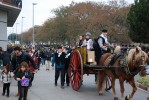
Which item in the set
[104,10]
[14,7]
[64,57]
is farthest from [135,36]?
[104,10]

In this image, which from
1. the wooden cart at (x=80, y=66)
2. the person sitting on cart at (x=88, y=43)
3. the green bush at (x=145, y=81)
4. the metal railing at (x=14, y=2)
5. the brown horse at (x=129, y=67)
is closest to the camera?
the brown horse at (x=129, y=67)

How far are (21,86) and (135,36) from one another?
2197 cm

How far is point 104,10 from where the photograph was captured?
180 ft

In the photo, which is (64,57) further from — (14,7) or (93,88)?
(14,7)

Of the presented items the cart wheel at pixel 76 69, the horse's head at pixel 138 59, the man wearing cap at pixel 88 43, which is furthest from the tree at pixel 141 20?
the horse's head at pixel 138 59

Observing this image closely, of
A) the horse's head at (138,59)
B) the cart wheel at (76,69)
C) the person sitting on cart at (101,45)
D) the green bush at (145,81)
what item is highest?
the person sitting on cart at (101,45)

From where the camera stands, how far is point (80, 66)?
13164 mm

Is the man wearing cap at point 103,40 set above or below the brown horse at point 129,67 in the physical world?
above

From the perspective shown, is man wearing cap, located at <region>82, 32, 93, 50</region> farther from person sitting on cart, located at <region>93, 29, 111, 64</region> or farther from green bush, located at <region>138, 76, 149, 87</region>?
green bush, located at <region>138, 76, 149, 87</region>

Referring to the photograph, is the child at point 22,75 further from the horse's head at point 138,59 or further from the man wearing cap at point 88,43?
the man wearing cap at point 88,43

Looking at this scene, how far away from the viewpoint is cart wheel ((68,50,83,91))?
13094mm

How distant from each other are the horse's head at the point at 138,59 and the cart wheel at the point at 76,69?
2821 mm

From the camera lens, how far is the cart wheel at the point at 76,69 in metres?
13.1

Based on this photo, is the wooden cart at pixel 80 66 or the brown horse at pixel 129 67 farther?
the wooden cart at pixel 80 66
